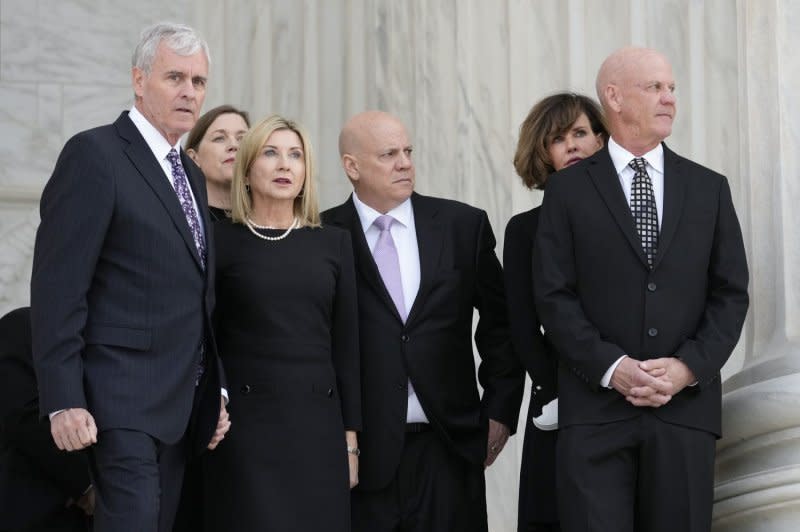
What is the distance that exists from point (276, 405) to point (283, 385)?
7cm

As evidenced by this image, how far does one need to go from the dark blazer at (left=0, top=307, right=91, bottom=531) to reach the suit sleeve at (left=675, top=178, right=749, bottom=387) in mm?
2021

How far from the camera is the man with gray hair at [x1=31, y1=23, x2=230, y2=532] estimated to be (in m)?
5.10

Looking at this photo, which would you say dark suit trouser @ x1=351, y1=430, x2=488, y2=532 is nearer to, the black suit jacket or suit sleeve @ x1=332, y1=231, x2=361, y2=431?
suit sleeve @ x1=332, y1=231, x2=361, y2=431

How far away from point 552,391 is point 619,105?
977 mm

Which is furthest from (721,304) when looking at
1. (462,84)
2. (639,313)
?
(462,84)

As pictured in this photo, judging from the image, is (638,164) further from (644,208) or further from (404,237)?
(404,237)

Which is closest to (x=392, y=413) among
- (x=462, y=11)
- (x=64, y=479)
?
(x=64, y=479)

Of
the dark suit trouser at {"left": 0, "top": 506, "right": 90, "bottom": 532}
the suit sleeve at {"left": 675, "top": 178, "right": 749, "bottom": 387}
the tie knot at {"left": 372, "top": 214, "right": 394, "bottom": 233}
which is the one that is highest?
the tie knot at {"left": 372, "top": 214, "right": 394, "bottom": 233}

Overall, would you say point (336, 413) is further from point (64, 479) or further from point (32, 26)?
point (32, 26)

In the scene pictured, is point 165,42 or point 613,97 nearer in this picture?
point 165,42

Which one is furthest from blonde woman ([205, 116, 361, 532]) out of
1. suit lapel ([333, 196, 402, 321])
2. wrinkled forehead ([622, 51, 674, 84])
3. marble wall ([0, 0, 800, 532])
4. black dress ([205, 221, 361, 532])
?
marble wall ([0, 0, 800, 532])

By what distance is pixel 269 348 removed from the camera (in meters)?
5.83

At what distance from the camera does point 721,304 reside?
5672 mm

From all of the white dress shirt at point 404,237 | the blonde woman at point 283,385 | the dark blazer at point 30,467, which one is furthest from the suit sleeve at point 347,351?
the dark blazer at point 30,467
